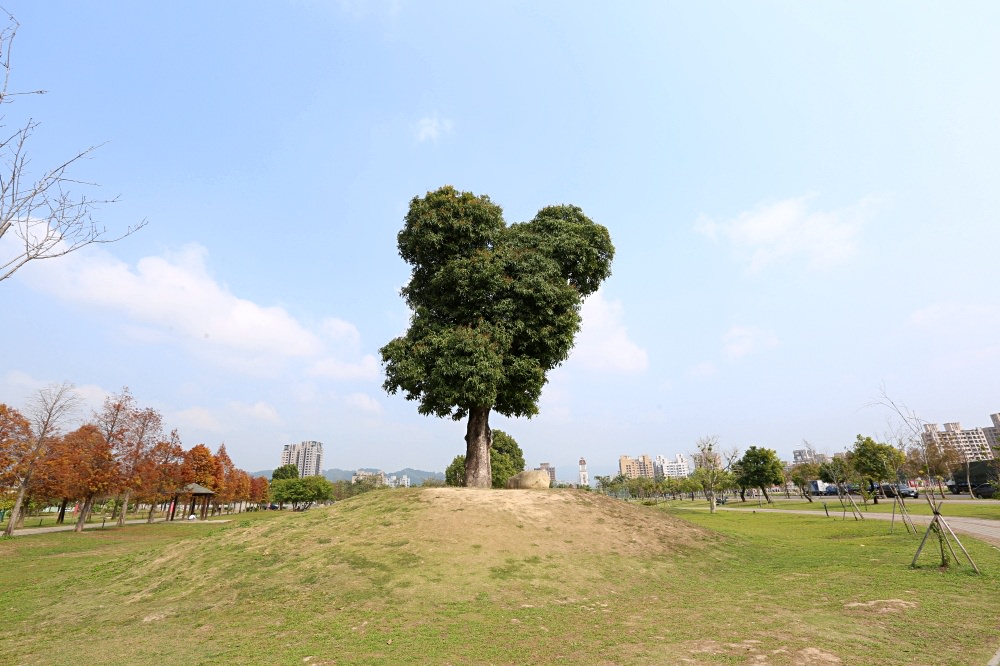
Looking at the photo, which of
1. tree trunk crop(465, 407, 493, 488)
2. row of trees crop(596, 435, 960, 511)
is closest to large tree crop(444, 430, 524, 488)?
row of trees crop(596, 435, 960, 511)

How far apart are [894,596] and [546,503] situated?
11.9m

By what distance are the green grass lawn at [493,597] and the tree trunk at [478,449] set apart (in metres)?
4.25

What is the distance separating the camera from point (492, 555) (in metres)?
14.6

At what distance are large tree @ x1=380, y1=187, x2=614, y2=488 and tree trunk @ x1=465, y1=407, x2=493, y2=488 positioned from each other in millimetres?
54

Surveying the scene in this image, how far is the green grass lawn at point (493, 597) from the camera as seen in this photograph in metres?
8.09

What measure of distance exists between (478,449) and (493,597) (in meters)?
12.8

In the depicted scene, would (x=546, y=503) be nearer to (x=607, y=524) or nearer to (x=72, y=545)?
(x=607, y=524)

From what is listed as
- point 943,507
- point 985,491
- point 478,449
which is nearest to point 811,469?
point 985,491

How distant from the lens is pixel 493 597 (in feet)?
37.6

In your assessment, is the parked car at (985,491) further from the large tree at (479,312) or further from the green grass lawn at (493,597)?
the large tree at (479,312)

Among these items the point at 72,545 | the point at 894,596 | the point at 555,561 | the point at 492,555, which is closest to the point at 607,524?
the point at 555,561

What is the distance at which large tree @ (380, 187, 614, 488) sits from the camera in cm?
2262

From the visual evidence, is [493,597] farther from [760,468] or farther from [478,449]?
[760,468]

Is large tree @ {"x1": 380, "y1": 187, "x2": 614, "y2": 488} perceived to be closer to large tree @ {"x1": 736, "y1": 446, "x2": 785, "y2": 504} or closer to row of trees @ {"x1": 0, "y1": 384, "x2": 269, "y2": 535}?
row of trees @ {"x1": 0, "y1": 384, "x2": 269, "y2": 535}
